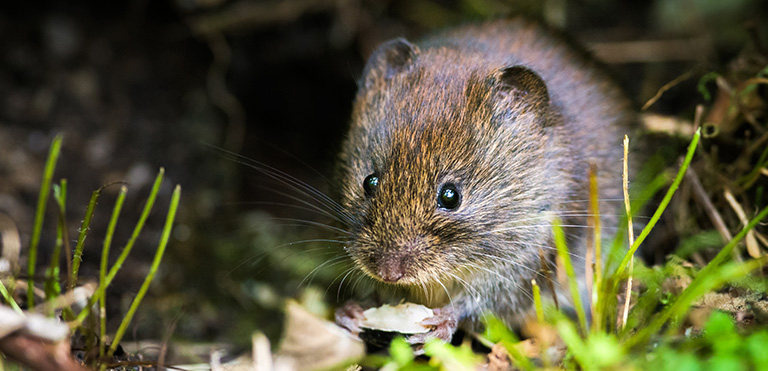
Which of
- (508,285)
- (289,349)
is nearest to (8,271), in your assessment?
(289,349)

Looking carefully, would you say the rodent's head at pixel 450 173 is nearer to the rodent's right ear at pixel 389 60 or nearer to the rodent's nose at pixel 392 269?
the rodent's nose at pixel 392 269

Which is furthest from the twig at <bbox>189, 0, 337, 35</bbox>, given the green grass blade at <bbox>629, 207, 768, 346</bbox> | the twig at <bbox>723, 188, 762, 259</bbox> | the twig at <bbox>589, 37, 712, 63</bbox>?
the green grass blade at <bbox>629, 207, 768, 346</bbox>

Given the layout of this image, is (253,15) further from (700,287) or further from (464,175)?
(700,287)

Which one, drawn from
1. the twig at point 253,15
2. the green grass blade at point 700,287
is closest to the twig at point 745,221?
the green grass blade at point 700,287

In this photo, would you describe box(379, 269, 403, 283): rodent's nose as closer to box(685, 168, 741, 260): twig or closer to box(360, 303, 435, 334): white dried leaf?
box(360, 303, 435, 334): white dried leaf

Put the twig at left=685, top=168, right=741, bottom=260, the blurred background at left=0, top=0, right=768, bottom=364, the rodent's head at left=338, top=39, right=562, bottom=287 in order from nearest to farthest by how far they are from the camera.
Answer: the rodent's head at left=338, top=39, right=562, bottom=287 → the twig at left=685, top=168, right=741, bottom=260 → the blurred background at left=0, top=0, right=768, bottom=364

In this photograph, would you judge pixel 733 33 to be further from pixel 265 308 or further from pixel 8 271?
pixel 8 271

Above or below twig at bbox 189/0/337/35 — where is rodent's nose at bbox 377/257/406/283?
below

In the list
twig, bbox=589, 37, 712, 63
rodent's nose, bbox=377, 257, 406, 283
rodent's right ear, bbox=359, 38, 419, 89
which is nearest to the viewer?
rodent's nose, bbox=377, 257, 406, 283
